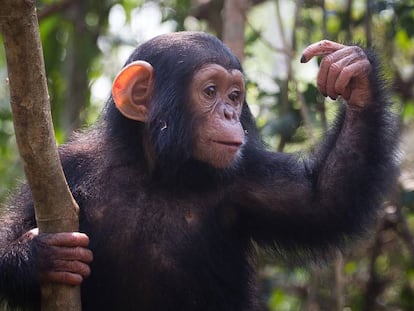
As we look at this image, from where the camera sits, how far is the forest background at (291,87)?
728 cm

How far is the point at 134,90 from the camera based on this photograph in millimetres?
5129

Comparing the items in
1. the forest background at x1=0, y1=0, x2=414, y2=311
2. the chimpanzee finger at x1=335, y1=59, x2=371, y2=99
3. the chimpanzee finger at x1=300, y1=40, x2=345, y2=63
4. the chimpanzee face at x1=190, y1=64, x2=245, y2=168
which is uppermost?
the chimpanzee finger at x1=300, y1=40, x2=345, y2=63

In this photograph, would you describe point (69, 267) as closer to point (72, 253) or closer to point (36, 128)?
point (72, 253)

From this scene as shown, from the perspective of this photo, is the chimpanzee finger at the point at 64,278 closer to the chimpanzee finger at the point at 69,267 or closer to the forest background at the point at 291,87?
the chimpanzee finger at the point at 69,267

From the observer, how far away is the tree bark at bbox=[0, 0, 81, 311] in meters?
3.60

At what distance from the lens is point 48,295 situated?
14.4 feet

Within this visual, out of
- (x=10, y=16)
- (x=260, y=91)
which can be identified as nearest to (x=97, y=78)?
(x=260, y=91)

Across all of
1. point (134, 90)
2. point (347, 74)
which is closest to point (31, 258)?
point (134, 90)

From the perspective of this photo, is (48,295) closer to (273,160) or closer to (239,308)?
(239,308)

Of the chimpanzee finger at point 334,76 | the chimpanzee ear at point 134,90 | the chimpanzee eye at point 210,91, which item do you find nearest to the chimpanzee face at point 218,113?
the chimpanzee eye at point 210,91

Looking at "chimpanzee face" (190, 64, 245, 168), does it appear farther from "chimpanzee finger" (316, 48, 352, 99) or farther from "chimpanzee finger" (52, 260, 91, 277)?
"chimpanzee finger" (52, 260, 91, 277)

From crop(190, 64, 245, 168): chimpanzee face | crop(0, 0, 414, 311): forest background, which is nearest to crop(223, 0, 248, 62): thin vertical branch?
crop(0, 0, 414, 311): forest background

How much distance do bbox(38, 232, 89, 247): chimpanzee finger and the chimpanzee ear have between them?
2.98ft

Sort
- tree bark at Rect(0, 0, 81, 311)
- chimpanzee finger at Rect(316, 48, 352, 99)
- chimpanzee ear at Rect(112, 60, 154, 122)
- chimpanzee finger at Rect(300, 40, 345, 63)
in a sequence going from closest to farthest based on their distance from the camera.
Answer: tree bark at Rect(0, 0, 81, 311), chimpanzee finger at Rect(300, 40, 345, 63), chimpanzee finger at Rect(316, 48, 352, 99), chimpanzee ear at Rect(112, 60, 154, 122)
